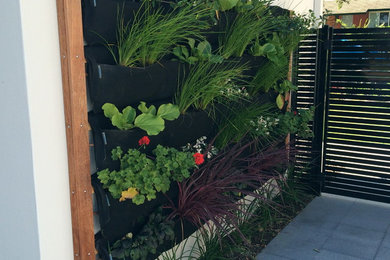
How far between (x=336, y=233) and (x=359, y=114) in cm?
146

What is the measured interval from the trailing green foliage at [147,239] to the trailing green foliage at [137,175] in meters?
0.29

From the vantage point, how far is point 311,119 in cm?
470

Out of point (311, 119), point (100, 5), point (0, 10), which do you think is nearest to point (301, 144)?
point (311, 119)

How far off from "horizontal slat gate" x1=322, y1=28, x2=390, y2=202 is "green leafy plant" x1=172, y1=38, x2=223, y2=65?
235cm

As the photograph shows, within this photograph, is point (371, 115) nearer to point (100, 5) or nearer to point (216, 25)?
point (216, 25)

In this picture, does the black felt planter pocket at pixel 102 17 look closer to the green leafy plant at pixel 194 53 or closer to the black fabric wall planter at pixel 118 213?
the green leafy plant at pixel 194 53

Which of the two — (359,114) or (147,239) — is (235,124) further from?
(359,114)

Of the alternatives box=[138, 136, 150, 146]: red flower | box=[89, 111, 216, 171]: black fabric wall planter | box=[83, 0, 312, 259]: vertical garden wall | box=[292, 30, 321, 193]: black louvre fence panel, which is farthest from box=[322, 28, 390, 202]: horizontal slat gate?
box=[138, 136, 150, 146]: red flower

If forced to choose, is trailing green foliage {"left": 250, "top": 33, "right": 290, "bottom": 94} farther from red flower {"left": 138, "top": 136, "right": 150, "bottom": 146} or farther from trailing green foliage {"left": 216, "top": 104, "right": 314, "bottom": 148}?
red flower {"left": 138, "top": 136, "right": 150, "bottom": 146}

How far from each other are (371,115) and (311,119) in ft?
2.05

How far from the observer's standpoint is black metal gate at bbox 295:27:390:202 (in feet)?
15.1

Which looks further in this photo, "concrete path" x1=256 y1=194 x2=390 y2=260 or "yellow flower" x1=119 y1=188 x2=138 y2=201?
"concrete path" x1=256 y1=194 x2=390 y2=260

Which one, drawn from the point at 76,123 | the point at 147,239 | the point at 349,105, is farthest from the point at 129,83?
the point at 349,105

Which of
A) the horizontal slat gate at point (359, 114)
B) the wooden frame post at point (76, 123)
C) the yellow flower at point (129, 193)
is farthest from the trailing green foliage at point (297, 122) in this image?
the wooden frame post at point (76, 123)
